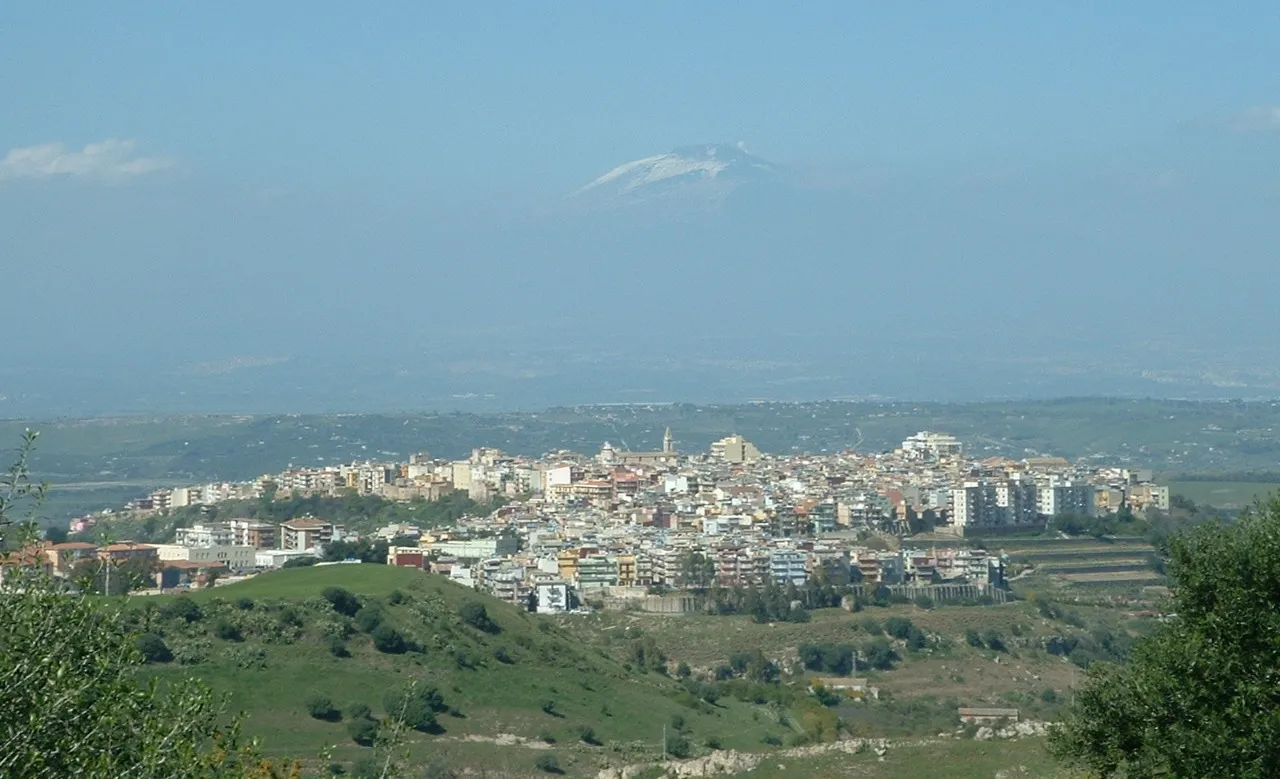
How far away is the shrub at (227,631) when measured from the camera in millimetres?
32031

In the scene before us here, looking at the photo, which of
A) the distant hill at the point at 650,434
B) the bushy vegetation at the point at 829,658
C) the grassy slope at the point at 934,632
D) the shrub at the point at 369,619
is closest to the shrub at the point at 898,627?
the grassy slope at the point at 934,632

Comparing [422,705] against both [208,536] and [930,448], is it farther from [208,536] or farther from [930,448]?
[930,448]

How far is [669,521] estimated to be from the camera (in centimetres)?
7206

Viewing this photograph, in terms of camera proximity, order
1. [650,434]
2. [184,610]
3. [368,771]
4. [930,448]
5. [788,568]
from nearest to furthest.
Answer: [368,771] → [184,610] → [788,568] → [930,448] → [650,434]

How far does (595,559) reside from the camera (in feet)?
188

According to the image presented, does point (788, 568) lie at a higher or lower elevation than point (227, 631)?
lower

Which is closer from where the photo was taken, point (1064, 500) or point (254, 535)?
point (254, 535)

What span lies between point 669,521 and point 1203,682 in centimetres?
5989

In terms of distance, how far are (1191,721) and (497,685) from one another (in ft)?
70.9

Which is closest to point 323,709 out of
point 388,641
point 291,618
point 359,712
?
point 359,712

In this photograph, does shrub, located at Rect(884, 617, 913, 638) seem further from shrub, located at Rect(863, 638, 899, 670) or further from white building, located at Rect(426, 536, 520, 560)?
white building, located at Rect(426, 536, 520, 560)

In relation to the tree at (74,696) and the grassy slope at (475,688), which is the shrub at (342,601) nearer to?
the grassy slope at (475,688)

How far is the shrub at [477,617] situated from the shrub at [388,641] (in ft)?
10.6

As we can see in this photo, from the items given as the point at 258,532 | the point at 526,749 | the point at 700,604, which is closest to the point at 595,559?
the point at 700,604
